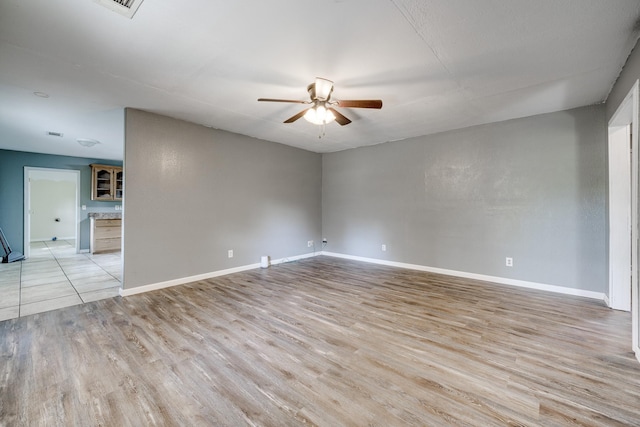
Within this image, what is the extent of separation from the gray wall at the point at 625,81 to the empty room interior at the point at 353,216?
0.12ft

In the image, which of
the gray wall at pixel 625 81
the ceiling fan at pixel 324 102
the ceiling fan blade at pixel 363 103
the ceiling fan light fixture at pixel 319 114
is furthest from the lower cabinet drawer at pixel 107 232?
the gray wall at pixel 625 81

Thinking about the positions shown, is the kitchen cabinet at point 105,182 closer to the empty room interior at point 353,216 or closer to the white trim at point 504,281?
the empty room interior at point 353,216

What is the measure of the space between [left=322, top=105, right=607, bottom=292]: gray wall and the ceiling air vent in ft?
14.4

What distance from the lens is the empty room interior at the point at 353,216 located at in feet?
5.56

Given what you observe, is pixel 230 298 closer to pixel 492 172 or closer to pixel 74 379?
pixel 74 379

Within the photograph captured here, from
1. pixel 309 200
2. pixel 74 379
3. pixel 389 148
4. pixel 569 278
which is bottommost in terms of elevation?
pixel 74 379

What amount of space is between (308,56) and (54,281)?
5.07m

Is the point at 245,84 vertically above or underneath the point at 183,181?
above

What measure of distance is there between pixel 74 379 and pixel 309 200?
4.80m

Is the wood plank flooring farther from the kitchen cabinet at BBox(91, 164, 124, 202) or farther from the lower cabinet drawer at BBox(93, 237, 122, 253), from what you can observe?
the kitchen cabinet at BBox(91, 164, 124, 202)

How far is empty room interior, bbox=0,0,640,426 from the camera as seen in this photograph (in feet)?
→ 5.56

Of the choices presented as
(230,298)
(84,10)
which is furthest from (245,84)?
(230,298)

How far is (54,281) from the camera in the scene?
407 cm

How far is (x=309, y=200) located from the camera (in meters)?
6.12
